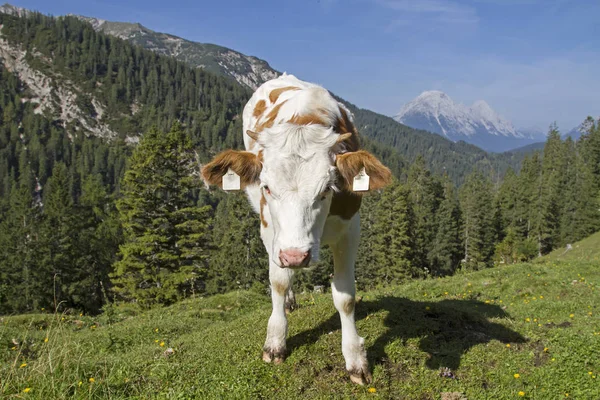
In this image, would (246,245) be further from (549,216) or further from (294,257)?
(549,216)

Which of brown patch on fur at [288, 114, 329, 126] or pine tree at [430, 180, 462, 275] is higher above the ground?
brown patch on fur at [288, 114, 329, 126]

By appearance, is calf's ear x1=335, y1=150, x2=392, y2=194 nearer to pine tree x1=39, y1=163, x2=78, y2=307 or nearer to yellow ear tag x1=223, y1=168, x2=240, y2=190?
yellow ear tag x1=223, y1=168, x2=240, y2=190

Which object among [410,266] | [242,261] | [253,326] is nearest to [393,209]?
[410,266]

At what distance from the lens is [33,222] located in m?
45.5

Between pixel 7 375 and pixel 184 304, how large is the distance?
28.0ft

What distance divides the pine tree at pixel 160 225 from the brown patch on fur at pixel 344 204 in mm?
20913

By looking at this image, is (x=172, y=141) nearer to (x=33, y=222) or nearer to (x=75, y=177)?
(x=33, y=222)

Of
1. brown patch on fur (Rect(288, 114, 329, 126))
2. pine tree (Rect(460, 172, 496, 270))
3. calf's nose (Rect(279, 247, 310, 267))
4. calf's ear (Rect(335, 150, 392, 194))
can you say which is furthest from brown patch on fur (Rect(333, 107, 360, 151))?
pine tree (Rect(460, 172, 496, 270))

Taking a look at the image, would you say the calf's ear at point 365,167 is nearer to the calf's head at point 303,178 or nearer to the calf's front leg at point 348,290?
the calf's head at point 303,178

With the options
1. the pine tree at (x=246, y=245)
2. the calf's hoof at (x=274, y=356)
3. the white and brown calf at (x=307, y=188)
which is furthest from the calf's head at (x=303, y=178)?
the pine tree at (x=246, y=245)

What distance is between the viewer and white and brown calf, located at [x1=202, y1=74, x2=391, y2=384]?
3.86m

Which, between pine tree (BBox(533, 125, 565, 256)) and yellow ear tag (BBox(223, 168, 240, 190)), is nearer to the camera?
yellow ear tag (BBox(223, 168, 240, 190))

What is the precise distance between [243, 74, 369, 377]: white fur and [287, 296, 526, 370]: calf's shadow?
52 centimetres

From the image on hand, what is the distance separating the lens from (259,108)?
734 centimetres
